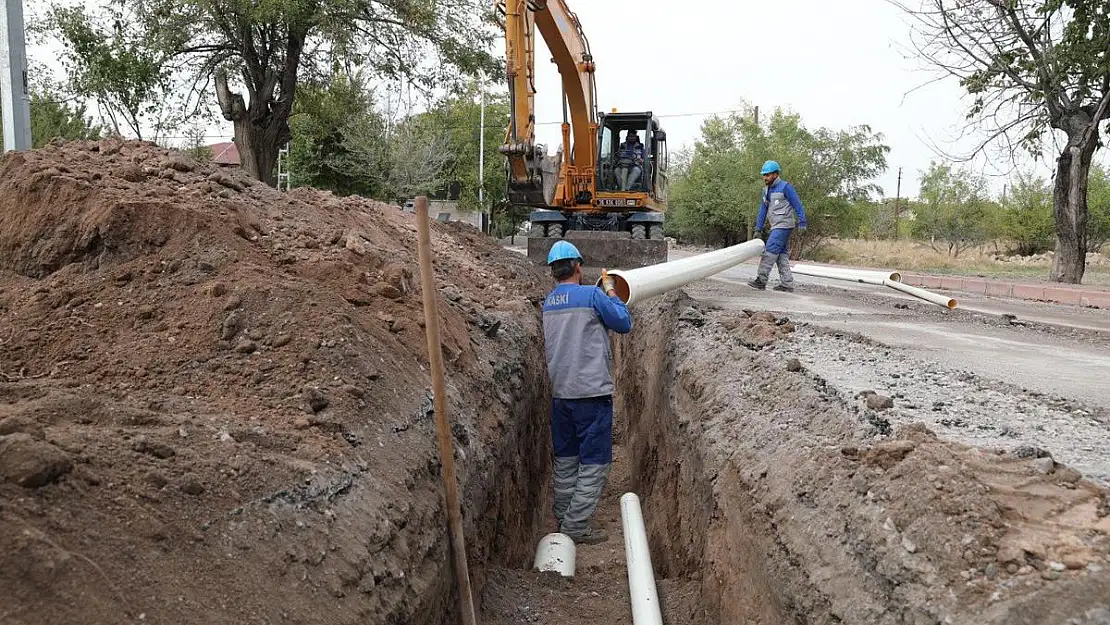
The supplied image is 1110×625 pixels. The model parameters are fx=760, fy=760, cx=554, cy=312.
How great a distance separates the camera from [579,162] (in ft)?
42.7

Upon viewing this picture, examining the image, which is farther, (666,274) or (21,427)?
(666,274)

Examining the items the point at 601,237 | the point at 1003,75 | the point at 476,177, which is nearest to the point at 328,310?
the point at 601,237

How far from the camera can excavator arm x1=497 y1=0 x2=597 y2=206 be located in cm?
1009

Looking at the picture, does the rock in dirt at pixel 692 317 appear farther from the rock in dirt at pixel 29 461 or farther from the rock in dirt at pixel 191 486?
the rock in dirt at pixel 29 461

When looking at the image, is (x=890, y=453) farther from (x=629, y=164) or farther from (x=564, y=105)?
(x=629, y=164)

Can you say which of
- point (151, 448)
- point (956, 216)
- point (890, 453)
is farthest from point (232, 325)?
point (956, 216)

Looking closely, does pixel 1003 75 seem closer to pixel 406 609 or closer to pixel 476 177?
pixel 406 609

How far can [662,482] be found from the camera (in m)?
6.06

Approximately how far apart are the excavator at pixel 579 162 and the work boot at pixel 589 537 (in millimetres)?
5948

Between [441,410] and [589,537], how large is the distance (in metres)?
3.16

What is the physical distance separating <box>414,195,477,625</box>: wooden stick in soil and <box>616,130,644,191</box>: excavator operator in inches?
406

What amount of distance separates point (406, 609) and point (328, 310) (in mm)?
1719

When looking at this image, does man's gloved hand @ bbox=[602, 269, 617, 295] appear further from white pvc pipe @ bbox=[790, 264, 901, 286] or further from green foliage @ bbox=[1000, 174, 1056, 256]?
green foliage @ bbox=[1000, 174, 1056, 256]

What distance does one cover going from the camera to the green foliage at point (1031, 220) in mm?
30064
